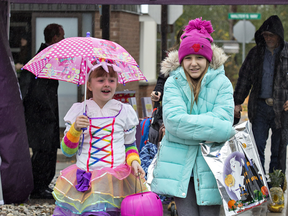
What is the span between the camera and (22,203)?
19.6 feet

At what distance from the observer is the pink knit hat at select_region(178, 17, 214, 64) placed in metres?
3.62

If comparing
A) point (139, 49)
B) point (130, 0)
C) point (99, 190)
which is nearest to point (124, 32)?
point (139, 49)

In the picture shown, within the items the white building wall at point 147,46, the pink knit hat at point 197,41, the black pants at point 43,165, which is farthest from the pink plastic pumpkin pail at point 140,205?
the white building wall at point 147,46

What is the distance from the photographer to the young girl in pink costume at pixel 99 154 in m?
3.49

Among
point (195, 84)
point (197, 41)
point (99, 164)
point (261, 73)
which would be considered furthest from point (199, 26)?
point (261, 73)

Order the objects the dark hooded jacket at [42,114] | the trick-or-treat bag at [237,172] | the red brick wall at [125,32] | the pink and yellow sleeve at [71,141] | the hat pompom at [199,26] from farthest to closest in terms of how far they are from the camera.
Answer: the red brick wall at [125,32] → the dark hooded jacket at [42,114] → the hat pompom at [199,26] → the pink and yellow sleeve at [71,141] → the trick-or-treat bag at [237,172]

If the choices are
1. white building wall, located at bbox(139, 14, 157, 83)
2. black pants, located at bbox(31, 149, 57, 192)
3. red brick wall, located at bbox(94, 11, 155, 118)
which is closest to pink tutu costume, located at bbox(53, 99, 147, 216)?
black pants, located at bbox(31, 149, 57, 192)

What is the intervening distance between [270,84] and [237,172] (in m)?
2.79

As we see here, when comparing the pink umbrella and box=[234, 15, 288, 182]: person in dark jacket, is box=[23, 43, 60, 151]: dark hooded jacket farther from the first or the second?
box=[234, 15, 288, 182]: person in dark jacket

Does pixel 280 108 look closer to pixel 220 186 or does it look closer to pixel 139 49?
pixel 220 186

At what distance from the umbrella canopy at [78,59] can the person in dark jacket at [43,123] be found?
2.00m

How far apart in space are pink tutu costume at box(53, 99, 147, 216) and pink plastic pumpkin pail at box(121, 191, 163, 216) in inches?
5.6

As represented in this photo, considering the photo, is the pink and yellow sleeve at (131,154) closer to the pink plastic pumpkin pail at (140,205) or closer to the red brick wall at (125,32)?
the pink plastic pumpkin pail at (140,205)

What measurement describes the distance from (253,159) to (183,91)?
2.40 feet
